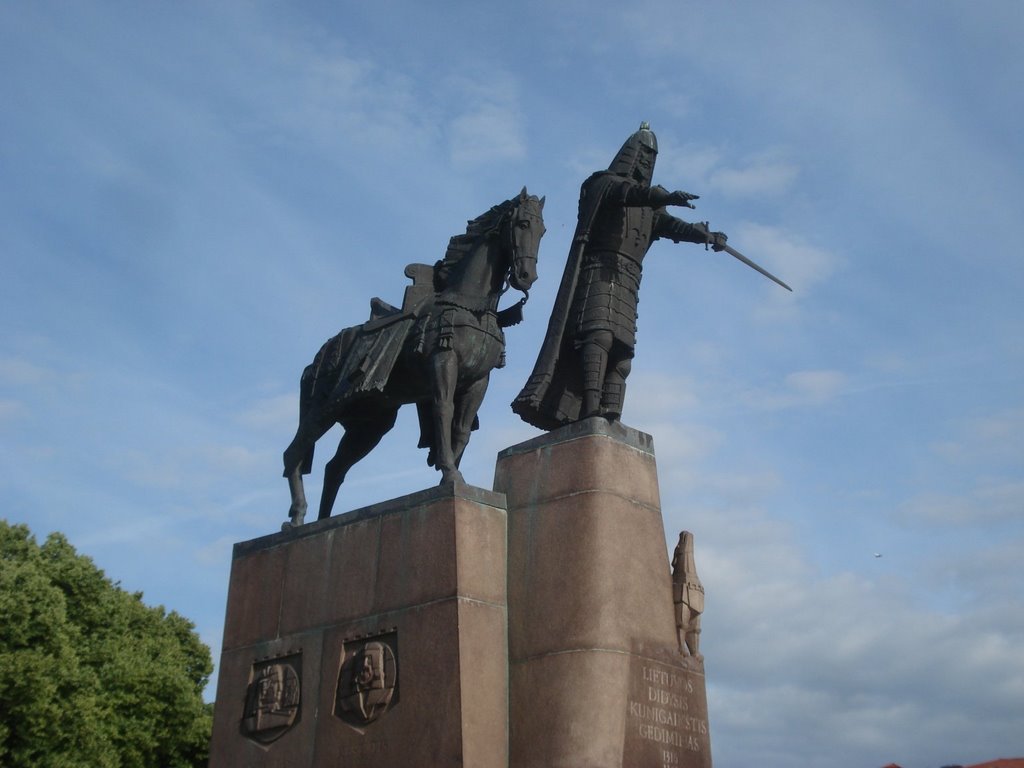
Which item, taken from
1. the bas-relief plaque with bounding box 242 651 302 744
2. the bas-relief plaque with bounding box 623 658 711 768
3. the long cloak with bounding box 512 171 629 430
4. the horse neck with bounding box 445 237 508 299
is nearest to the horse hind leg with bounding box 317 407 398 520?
the horse neck with bounding box 445 237 508 299

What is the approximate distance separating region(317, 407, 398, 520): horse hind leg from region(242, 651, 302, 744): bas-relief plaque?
2081 mm

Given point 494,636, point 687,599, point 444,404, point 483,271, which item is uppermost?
point 483,271

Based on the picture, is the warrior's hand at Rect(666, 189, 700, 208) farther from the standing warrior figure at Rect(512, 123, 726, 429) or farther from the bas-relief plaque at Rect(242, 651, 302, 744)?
the bas-relief plaque at Rect(242, 651, 302, 744)

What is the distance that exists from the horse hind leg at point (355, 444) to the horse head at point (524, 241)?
2241 millimetres

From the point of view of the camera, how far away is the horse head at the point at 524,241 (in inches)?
480

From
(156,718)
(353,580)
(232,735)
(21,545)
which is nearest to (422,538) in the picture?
(353,580)

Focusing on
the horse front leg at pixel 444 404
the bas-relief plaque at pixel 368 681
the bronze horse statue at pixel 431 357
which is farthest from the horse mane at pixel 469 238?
the bas-relief plaque at pixel 368 681

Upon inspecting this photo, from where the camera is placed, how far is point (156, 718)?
2408 centimetres

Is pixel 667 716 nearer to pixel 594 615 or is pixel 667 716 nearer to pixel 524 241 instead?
pixel 594 615

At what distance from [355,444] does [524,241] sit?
9.72 feet

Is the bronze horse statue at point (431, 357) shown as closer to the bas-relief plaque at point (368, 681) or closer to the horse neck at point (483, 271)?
the horse neck at point (483, 271)

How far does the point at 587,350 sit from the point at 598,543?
197 centimetres

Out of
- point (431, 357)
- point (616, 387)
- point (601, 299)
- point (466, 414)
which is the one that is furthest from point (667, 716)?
point (431, 357)

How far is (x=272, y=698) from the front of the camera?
11906 mm
